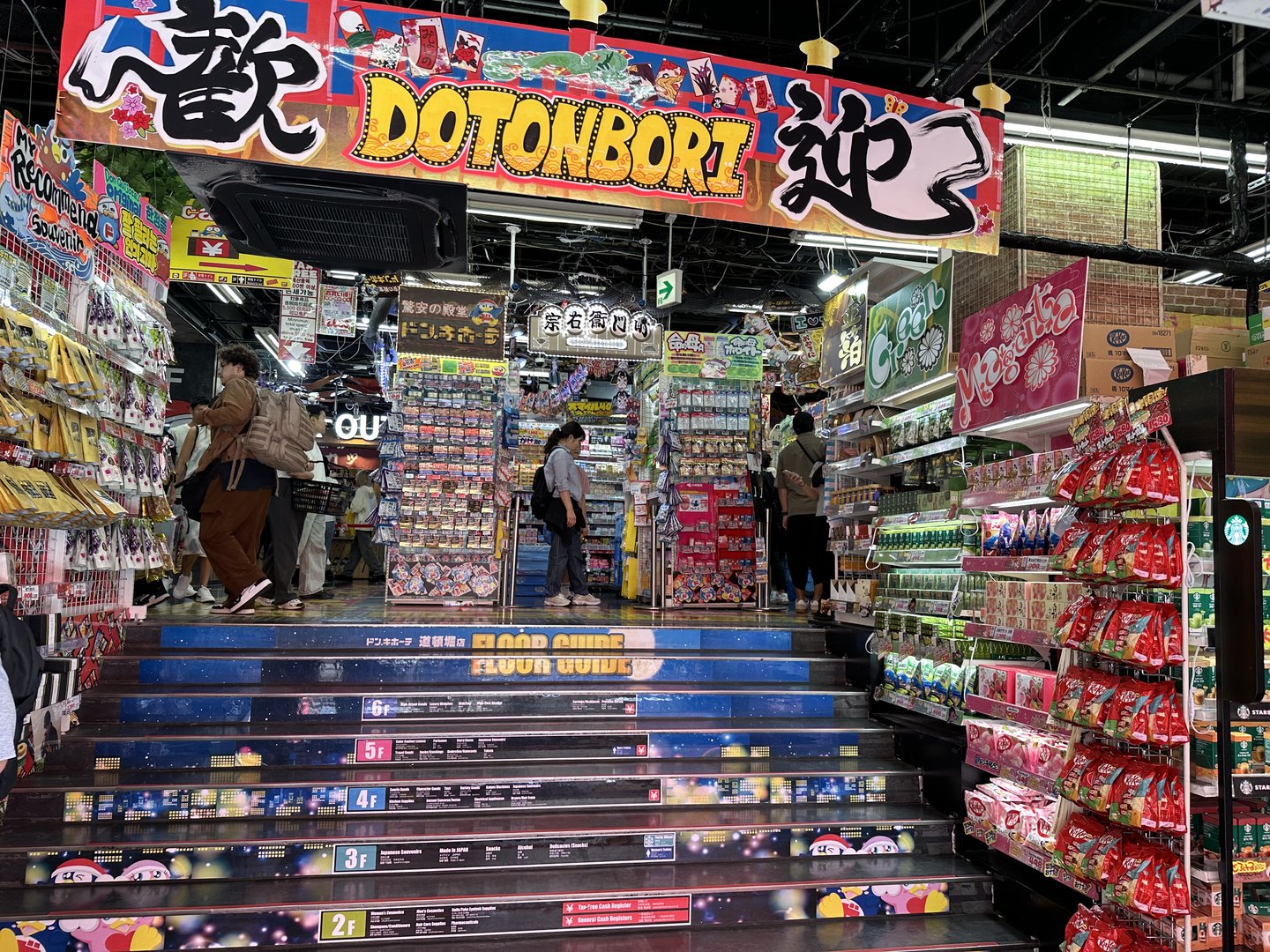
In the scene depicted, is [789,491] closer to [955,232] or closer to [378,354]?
[955,232]

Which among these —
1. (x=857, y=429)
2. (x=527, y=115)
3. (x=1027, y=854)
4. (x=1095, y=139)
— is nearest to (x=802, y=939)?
(x=1027, y=854)

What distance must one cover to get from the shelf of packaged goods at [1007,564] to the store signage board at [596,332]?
619 centimetres

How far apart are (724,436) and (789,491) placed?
3.25 feet

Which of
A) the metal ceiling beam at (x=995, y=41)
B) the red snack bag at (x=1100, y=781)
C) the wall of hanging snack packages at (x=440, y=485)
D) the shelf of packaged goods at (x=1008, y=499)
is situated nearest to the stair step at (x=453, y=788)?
the shelf of packaged goods at (x=1008, y=499)

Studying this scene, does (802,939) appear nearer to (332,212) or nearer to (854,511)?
(854,511)

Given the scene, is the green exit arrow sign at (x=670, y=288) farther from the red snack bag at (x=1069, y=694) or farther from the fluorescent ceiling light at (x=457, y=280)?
the red snack bag at (x=1069, y=694)

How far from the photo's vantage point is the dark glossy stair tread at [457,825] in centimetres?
360

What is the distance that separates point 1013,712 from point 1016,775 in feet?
0.94

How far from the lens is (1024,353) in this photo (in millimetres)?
3988

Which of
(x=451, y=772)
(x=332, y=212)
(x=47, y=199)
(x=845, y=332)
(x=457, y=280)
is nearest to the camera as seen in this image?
(x=47, y=199)

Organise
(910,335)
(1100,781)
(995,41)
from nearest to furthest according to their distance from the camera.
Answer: (1100,781), (910,335), (995,41)

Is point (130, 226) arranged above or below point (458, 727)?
above

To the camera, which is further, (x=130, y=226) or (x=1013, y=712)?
(x=130, y=226)

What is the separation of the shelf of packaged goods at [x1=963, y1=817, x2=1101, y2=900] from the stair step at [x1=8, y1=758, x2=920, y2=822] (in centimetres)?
65
